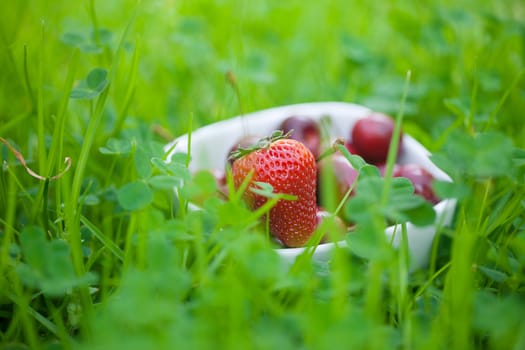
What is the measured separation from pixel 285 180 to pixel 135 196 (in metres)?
0.30

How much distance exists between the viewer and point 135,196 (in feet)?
3.58

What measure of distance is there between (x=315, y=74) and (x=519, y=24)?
27.9 inches

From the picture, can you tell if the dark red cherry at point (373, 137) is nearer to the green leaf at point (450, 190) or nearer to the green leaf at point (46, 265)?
the green leaf at point (450, 190)

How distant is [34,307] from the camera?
111 centimetres

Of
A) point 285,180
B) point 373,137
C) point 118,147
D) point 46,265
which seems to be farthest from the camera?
point 373,137

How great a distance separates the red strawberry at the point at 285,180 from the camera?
3.85ft

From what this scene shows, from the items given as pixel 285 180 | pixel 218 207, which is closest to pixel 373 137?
pixel 285 180

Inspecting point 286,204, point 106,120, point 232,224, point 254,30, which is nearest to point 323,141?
point 286,204

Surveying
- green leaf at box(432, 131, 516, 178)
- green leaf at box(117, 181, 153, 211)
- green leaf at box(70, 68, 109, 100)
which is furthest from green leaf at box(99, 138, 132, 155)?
green leaf at box(432, 131, 516, 178)

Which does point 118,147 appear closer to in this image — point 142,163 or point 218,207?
point 142,163

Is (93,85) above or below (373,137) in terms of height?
above

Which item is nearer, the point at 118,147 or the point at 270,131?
the point at 118,147

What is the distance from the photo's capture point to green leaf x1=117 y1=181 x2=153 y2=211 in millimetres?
1079

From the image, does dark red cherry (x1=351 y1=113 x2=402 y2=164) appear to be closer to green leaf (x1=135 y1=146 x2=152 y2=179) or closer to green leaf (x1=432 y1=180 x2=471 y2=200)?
green leaf (x1=432 y1=180 x2=471 y2=200)
